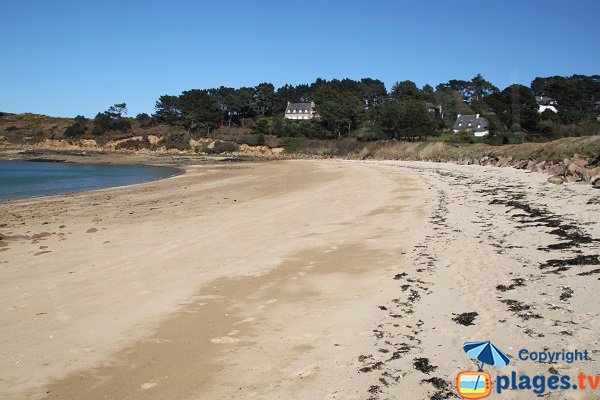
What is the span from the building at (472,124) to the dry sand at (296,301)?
55.2 metres

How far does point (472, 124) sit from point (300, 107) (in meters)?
40.0

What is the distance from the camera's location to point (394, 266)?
688cm

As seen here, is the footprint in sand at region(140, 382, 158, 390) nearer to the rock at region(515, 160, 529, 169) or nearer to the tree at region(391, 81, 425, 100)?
the rock at region(515, 160, 529, 169)

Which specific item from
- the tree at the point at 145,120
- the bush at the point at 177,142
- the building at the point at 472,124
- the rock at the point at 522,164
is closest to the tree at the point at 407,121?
the building at the point at 472,124

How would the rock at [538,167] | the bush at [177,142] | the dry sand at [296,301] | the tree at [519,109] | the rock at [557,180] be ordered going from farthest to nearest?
the bush at [177,142] < the tree at [519,109] < the rock at [538,167] < the rock at [557,180] < the dry sand at [296,301]

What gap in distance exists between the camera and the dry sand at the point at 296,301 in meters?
3.75

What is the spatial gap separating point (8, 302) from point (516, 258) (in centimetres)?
705

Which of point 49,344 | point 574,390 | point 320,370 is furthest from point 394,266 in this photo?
point 49,344

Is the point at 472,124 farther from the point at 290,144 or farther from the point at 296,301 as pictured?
the point at 296,301

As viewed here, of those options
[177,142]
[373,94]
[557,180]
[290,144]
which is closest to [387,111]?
[290,144]

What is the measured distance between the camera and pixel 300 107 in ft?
317

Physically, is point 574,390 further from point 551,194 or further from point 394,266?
point 551,194

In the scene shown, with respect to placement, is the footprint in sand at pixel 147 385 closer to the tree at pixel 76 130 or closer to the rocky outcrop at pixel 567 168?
the rocky outcrop at pixel 567 168

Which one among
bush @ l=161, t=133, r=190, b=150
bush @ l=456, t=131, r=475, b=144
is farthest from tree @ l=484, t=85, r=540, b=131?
bush @ l=161, t=133, r=190, b=150
